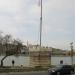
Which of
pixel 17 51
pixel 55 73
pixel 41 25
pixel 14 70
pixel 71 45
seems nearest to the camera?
pixel 55 73

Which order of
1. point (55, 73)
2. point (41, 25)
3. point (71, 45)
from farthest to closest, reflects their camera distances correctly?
point (71, 45) → point (41, 25) → point (55, 73)

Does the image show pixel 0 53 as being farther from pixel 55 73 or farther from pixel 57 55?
pixel 57 55

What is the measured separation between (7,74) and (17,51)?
15460 mm

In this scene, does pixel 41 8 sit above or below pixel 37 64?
above

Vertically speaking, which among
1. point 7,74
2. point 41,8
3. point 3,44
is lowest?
point 7,74

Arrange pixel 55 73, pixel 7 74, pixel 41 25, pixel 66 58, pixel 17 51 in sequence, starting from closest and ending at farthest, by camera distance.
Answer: pixel 55 73 < pixel 7 74 < pixel 41 25 < pixel 17 51 < pixel 66 58

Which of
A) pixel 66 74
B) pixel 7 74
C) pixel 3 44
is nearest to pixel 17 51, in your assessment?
pixel 3 44

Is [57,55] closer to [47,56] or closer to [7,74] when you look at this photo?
[47,56]

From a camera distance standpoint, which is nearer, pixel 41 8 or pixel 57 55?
pixel 41 8

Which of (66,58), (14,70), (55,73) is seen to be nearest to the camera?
(55,73)

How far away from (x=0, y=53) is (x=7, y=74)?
18.1 m

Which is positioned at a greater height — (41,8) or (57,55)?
(41,8)

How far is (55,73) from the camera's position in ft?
151

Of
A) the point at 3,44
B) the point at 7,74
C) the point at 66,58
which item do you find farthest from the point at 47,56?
the point at 66,58
